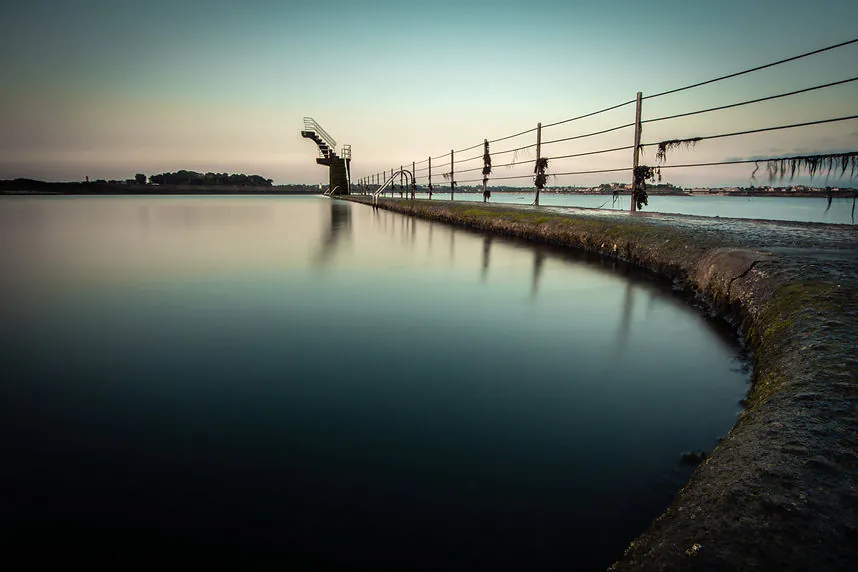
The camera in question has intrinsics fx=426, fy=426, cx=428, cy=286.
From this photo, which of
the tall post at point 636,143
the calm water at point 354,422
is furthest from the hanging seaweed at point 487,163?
the calm water at point 354,422

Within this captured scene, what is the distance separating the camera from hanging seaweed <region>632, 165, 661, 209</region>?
19.5 ft

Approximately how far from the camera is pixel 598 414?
1507 mm

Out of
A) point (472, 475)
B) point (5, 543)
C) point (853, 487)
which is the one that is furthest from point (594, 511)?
point (5, 543)

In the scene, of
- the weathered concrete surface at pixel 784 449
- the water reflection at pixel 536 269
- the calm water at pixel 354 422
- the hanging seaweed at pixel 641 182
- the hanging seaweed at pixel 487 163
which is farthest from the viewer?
the hanging seaweed at pixel 487 163

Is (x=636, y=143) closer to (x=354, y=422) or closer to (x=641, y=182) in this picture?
(x=641, y=182)

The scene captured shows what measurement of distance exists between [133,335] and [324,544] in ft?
6.44

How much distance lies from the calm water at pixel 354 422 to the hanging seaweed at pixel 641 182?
343 cm

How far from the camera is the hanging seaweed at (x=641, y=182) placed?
595cm

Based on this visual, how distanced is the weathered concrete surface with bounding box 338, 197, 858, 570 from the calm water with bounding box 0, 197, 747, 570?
21 cm

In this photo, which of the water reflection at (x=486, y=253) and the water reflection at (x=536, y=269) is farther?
the water reflection at (x=486, y=253)

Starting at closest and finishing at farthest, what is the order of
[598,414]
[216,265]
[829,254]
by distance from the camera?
1. [598,414]
2. [829,254]
3. [216,265]

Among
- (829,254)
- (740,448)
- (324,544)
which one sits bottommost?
(324,544)

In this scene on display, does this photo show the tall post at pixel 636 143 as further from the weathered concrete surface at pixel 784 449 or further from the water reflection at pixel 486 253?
the weathered concrete surface at pixel 784 449

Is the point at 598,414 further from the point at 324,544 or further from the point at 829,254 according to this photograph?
the point at 829,254
